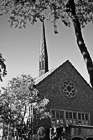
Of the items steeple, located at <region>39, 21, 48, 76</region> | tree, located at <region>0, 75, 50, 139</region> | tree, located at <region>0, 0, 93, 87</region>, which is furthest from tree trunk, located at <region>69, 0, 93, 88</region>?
steeple, located at <region>39, 21, 48, 76</region>

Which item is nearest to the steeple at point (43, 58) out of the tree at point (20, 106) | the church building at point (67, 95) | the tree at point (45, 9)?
the church building at point (67, 95)

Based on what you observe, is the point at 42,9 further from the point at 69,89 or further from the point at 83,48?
the point at 69,89

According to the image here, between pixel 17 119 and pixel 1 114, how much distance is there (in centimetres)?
175

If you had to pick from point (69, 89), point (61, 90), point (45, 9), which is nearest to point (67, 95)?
point (69, 89)

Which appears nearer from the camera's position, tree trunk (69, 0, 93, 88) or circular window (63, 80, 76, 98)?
tree trunk (69, 0, 93, 88)

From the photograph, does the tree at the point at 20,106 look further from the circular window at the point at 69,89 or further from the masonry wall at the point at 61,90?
the circular window at the point at 69,89

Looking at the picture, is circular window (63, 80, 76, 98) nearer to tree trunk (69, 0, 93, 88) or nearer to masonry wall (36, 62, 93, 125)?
masonry wall (36, 62, 93, 125)

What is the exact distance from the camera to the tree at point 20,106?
22.8 meters

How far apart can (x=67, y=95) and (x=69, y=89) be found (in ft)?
3.36

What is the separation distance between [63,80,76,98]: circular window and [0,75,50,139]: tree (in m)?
6.79

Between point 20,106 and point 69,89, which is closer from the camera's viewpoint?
point 20,106

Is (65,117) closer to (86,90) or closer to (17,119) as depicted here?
(86,90)

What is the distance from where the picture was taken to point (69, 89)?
32531 millimetres

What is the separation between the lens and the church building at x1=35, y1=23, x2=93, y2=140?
3032 cm
